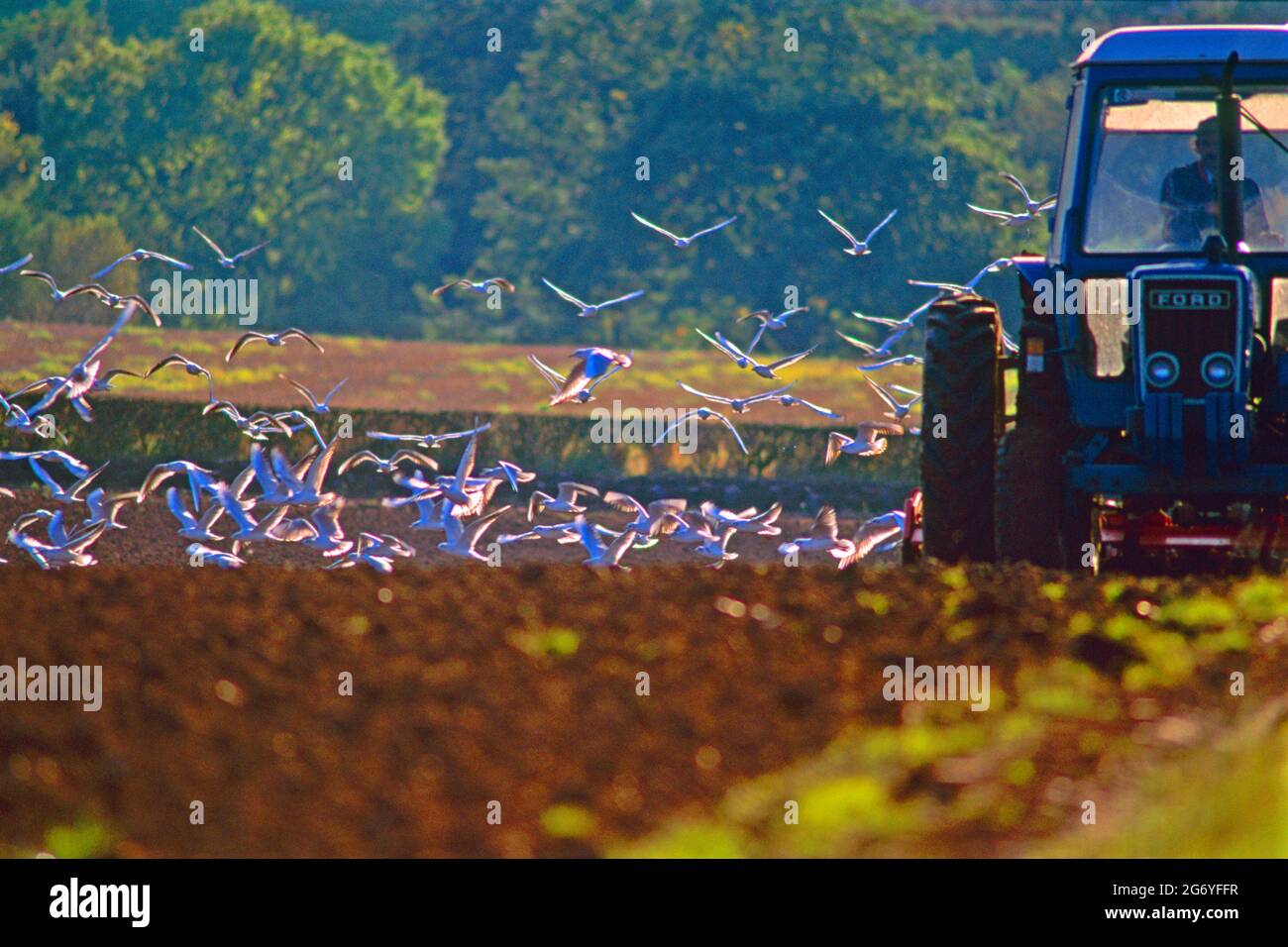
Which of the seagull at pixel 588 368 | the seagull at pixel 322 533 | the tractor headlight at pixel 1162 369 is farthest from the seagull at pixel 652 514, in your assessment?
the tractor headlight at pixel 1162 369

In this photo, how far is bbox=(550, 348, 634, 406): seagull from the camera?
1523cm

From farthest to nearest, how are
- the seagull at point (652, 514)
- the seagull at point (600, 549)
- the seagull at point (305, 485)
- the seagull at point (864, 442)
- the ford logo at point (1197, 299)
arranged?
the seagull at point (864, 442)
the seagull at point (305, 485)
the seagull at point (652, 514)
the seagull at point (600, 549)
the ford logo at point (1197, 299)

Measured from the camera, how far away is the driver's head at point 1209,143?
422 inches

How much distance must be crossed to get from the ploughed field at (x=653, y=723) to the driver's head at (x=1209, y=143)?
214cm

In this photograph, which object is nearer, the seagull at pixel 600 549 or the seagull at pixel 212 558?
the seagull at pixel 600 549

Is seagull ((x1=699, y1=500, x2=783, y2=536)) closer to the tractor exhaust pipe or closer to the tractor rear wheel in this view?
the tractor rear wheel

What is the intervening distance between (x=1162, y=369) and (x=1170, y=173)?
124cm

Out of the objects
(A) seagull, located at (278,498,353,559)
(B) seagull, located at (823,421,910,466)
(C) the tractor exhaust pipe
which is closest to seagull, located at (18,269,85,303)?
(A) seagull, located at (278,498,353,559)

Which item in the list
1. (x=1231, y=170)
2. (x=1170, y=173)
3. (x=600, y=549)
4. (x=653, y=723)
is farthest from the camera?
(x=600, y=549)

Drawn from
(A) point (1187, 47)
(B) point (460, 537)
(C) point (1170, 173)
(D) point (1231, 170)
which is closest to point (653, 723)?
(D) point (1231, 170)

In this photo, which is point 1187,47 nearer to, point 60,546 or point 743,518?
point 743,518

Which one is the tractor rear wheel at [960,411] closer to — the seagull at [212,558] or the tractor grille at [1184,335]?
the tractor grille at [1184,335]

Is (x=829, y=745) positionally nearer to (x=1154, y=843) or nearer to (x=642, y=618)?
(x=1154, y=843)

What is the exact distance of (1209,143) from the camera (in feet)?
35.2
